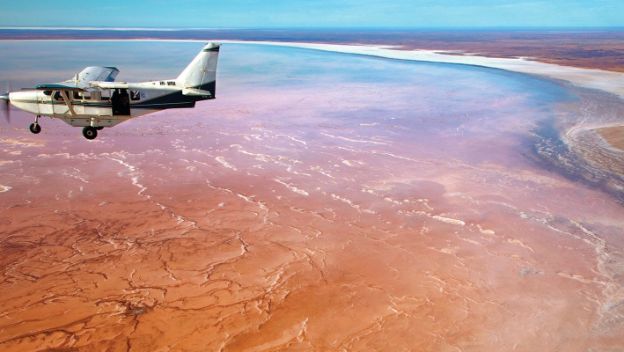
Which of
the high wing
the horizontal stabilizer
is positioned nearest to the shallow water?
the high wing

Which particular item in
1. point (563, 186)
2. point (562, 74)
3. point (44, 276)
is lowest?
point (44, 276)

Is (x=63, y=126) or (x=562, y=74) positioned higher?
(x=562, y=74)

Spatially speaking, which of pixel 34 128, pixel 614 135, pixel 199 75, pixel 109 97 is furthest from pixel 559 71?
pixel 34 128

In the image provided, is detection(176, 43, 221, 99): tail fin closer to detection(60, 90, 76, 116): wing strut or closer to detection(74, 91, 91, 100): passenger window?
detection(74, 91, 91, 100): passenger window

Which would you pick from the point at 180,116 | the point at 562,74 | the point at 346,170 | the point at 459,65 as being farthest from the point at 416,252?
the point at 459,65

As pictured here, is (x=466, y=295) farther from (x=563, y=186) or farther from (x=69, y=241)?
(x=69, y=241)

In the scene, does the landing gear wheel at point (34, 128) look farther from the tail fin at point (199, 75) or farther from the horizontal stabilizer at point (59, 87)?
the tail fin at point (199, 75)
